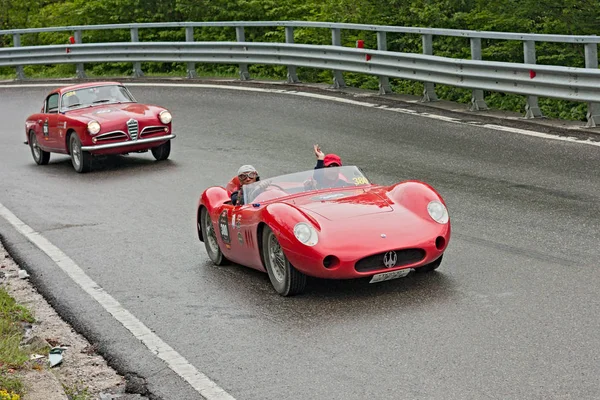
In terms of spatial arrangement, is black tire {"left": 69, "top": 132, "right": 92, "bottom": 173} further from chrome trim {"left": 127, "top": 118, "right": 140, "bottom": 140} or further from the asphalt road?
chrome trim {"left": 127, "top": 118, "right": 140, "bottom": 140}

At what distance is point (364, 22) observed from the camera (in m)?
24.3

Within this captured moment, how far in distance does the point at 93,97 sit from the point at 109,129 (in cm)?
147

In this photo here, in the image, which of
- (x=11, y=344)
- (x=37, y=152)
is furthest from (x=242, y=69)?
(x=11, y=344)

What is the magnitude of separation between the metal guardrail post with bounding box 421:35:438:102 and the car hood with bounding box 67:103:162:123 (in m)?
4.78

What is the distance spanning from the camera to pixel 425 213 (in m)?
9.02

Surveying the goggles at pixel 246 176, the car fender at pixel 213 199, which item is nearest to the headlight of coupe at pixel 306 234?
the goggles at pixel 246 176

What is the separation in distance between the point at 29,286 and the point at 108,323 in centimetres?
173

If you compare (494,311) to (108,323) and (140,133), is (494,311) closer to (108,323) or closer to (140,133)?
(108,323)

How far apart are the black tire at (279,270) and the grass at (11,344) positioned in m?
1.92

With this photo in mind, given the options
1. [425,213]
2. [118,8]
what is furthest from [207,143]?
[118,8]

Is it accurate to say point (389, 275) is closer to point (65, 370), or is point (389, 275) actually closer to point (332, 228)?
point (332, 228)

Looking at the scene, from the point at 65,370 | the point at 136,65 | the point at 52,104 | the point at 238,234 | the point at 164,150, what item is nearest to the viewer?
the point at 65,370

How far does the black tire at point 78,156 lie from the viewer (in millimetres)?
17062

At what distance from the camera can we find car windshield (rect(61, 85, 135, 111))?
18.2m
